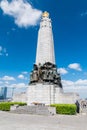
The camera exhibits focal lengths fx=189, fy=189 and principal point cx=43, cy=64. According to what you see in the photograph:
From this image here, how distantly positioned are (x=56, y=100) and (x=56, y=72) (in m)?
4.44

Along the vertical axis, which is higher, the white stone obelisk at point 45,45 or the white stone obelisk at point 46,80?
the white stone obelisk at point 45,45

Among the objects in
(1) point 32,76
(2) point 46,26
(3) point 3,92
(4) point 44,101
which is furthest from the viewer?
(3) point 3,92

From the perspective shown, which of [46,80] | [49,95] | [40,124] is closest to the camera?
[40,124]

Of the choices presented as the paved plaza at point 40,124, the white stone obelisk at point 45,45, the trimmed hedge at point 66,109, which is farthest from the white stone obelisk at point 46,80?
the paved plaza at point 40,124

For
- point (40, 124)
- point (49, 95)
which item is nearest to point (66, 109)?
point (49, 95)

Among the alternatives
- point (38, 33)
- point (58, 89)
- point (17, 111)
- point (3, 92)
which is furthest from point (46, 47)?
point (3, 92)

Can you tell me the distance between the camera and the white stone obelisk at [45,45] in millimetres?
30656

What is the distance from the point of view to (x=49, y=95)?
28.6 meters

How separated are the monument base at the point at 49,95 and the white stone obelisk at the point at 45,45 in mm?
4302

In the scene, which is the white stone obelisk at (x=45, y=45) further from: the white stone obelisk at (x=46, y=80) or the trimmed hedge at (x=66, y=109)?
the trimmed hedge at (x=66, y=109)

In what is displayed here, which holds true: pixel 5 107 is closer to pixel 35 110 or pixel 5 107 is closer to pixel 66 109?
pixel 35 110

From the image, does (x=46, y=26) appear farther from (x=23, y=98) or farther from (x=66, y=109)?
(x=66, y=109)

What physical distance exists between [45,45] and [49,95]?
27.0 ft

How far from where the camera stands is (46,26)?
32.6 m
